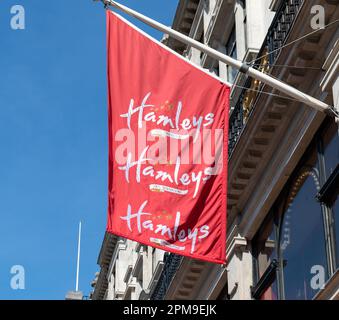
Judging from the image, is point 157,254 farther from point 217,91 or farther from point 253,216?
point 217,91

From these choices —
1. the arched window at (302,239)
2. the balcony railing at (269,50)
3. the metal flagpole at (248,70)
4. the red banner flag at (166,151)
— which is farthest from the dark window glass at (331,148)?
the red banner flag at (166,151)

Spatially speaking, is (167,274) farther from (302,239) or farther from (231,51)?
(302,239)

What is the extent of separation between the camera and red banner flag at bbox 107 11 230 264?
610 inches

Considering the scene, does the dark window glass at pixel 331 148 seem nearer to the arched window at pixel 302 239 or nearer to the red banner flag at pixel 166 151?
the arched window at pixel 302 239

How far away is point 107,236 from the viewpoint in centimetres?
4872

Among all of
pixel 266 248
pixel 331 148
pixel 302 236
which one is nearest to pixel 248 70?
pixel 331 148

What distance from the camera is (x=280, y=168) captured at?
19953mm

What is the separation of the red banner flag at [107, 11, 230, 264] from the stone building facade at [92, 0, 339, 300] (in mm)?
2088

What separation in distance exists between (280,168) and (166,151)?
4.36 metres

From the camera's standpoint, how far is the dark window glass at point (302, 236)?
58.2ft

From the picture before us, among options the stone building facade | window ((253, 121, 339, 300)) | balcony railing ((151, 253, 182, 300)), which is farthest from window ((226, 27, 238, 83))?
window ((253, 121, 339, 300))
